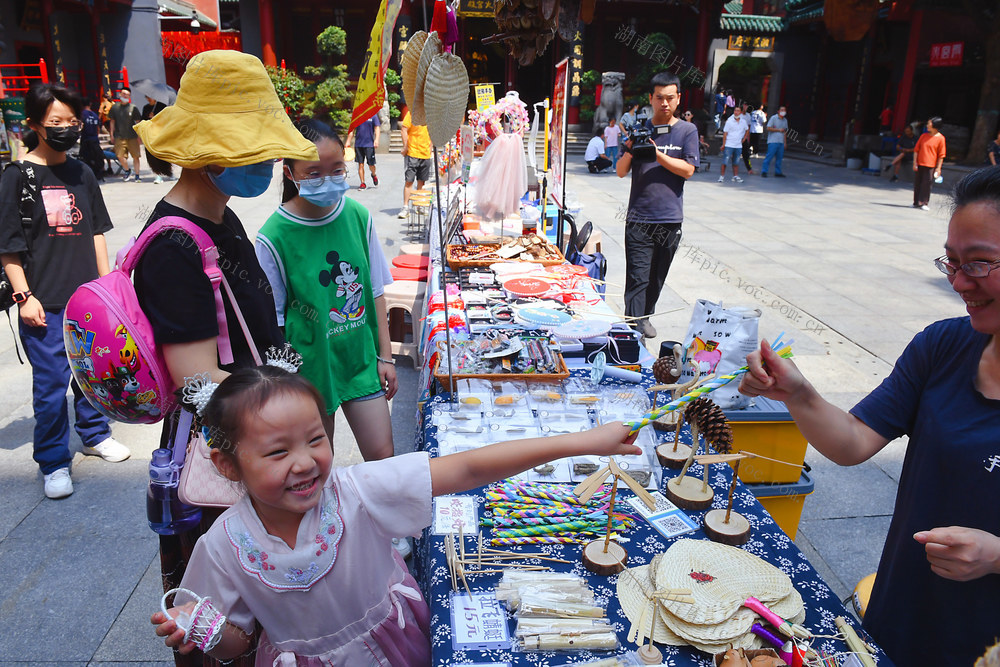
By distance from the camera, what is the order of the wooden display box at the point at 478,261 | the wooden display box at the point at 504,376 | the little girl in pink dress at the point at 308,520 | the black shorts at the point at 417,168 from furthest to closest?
1. the black shorts at the point at 417,168
2. the wooden display box at the point at 478,261
3. the wooden display box at the point at 504,376
4. the little girl in pink dress at the point at 308,520

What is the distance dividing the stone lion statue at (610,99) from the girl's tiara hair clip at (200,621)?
752 inches

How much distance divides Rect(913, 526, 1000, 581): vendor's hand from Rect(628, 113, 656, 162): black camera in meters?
3.68

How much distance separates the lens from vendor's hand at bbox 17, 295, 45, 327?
2918mm

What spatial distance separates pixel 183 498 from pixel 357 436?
113 centimetres

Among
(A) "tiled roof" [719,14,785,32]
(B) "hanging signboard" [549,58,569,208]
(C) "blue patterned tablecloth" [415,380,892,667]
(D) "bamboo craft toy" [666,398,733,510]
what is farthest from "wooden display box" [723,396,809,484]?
(A) "tiled roof" [719,14,785,32]

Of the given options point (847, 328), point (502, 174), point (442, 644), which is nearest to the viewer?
point (442, 644)

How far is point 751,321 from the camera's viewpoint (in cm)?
252

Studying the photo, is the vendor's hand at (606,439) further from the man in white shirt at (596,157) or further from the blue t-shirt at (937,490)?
the man in white shirt at (596,157)

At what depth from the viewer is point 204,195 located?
172 centimetres

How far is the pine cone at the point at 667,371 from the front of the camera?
2.50 meters

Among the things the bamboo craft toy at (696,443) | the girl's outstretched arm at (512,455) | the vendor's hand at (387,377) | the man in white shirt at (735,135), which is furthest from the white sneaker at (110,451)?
the man in white shirt at (735,135)

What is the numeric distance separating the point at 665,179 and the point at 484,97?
6.93ft

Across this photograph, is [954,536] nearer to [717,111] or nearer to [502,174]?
[502,174]

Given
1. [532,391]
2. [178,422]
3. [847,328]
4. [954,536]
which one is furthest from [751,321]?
[847,328]
